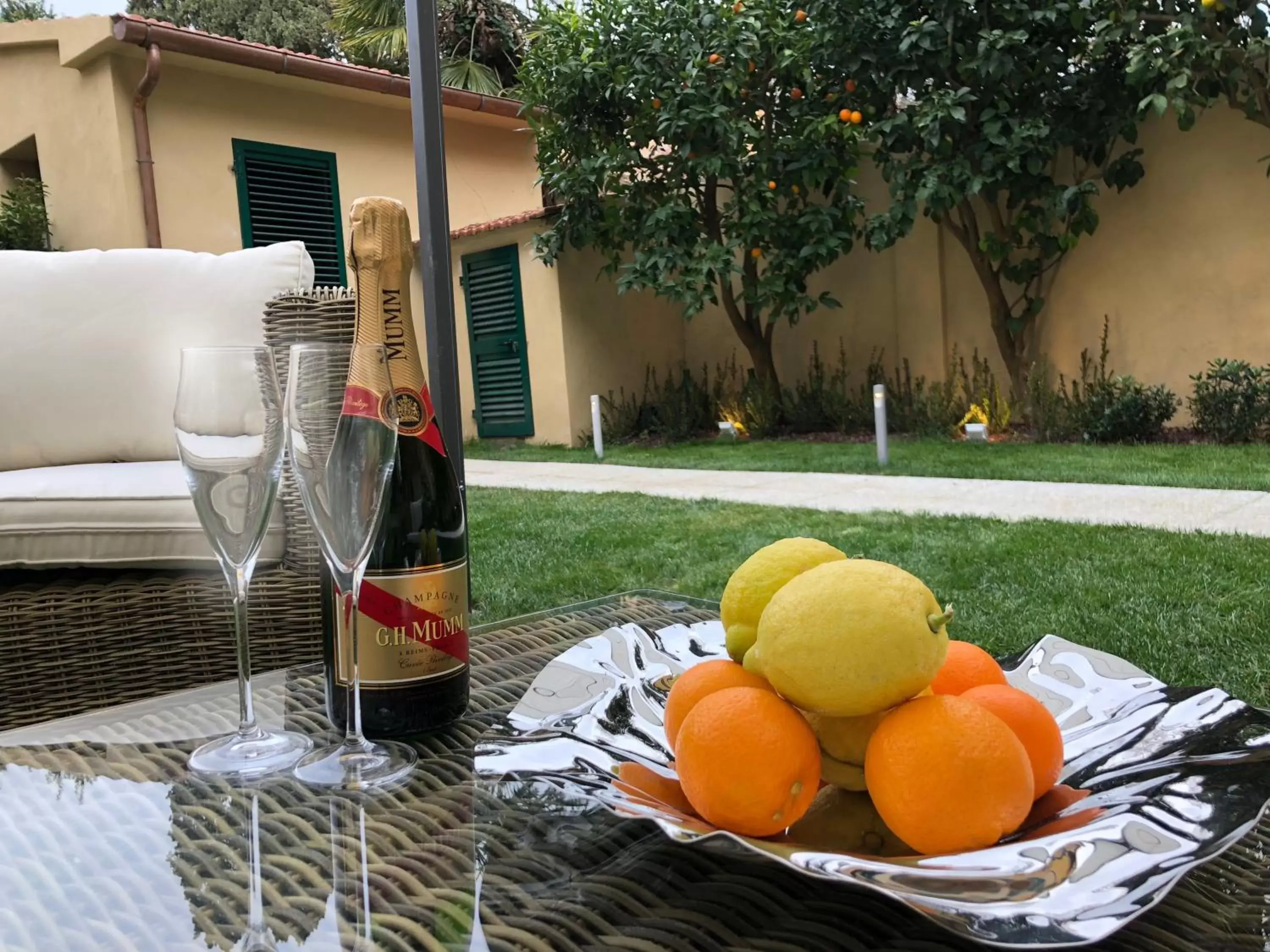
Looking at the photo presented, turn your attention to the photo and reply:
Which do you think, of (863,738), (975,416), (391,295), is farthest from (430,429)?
(975,416)

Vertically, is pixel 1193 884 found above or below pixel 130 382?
below

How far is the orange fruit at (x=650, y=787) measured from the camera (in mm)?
519

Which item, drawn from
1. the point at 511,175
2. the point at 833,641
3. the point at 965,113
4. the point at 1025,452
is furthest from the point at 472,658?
the point at 511,175

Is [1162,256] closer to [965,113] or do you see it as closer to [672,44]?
[965,113]

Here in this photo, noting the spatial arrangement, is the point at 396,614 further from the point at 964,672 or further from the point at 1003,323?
the point at 1003,323

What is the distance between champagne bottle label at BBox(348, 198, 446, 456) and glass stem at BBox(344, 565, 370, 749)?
0.15 metres

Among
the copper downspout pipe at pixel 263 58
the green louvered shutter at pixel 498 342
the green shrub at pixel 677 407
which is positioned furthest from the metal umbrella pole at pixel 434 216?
the green louvered shutter at pixel 498 342

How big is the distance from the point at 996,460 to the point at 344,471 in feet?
14.8

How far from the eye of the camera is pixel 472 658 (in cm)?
93

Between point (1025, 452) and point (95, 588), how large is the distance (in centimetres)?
451

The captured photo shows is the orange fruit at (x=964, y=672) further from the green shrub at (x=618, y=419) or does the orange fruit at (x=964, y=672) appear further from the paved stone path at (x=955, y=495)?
the green shrub at (x=618, y=419)

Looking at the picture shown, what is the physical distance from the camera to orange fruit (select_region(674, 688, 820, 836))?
47 cm

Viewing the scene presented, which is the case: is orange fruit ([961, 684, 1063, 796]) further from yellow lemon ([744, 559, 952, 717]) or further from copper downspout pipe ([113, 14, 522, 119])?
copper downspout pipe ([113, 14, 522, 119])

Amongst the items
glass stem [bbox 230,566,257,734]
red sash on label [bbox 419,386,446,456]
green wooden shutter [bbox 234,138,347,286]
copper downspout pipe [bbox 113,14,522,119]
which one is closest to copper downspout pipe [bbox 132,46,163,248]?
copper downspout pipe [bbox 113,14,522,119]
